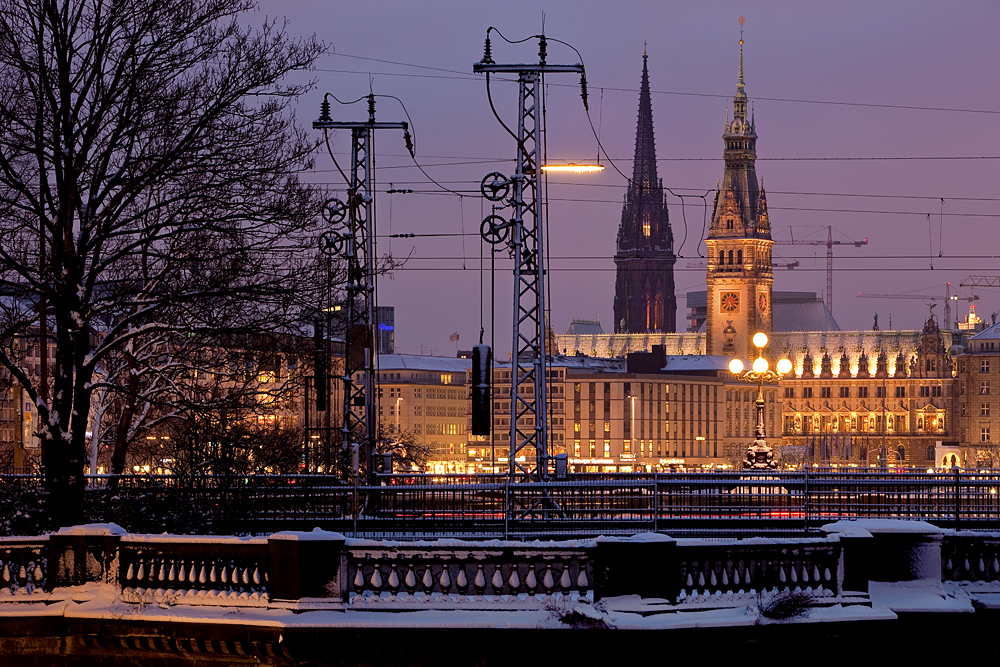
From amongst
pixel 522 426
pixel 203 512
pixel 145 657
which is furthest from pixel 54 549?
pixel 522 426

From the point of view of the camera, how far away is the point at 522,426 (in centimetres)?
19400

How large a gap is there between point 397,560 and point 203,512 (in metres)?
9.10

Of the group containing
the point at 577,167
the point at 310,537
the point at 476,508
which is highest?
the point at 577,167

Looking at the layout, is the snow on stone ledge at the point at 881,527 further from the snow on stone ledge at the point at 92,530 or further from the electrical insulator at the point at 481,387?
the electrical insulator at the point at 481,387

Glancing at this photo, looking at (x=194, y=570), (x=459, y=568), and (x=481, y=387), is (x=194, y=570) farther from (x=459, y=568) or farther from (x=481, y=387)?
(x=481, y=387)

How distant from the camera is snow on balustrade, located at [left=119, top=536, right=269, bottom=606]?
760 inches

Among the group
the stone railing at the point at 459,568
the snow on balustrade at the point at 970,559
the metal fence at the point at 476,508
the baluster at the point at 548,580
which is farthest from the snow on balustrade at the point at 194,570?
the snow on balustrade at the point at 970,559

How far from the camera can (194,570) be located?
19594 mm

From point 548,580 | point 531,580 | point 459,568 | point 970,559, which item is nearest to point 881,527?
point 970,559

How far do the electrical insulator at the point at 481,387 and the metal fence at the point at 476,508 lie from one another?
1.77 m

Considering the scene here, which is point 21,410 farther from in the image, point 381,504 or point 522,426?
point 522,426

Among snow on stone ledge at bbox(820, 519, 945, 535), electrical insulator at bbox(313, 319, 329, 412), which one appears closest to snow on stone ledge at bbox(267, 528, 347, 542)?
snow on stone ledge at bbox(820, 519, 945, 535)

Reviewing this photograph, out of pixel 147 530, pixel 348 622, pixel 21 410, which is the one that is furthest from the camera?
pixel 21 410

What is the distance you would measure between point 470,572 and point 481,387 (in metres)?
15.3
